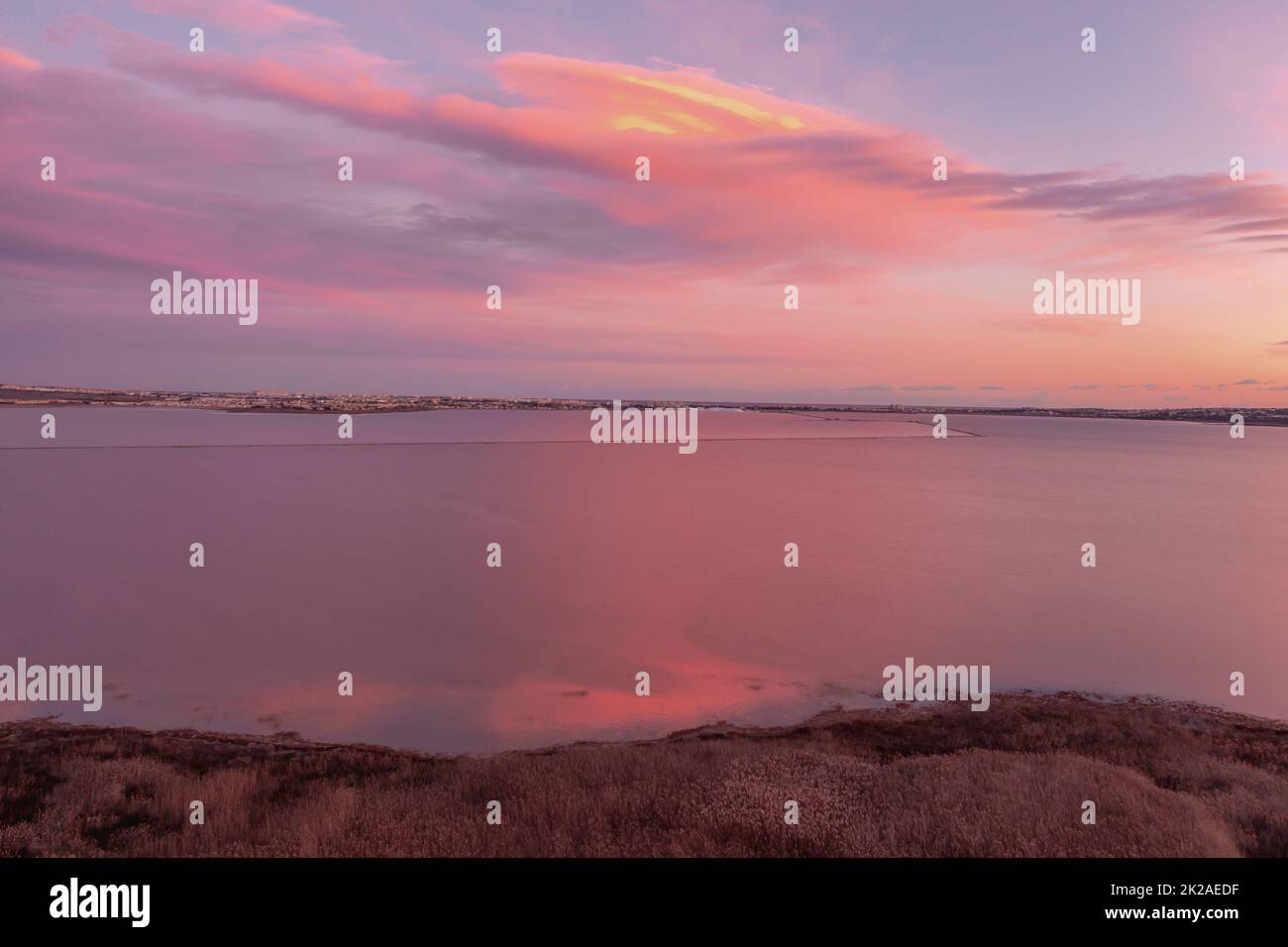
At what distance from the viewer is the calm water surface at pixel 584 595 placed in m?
18.6

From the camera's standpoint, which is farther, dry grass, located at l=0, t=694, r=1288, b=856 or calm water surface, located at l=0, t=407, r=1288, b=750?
calm water surface, located at l=0, t=407, r=1288, b=750

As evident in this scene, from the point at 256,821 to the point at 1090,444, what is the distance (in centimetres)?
14293

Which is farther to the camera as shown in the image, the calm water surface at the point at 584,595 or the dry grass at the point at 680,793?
the calm water surface at the point at 584,595

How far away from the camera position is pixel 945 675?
20234 millimetres

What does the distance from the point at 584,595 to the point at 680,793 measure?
17812mm

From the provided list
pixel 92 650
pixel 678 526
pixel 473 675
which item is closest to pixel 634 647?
pixel 473 675

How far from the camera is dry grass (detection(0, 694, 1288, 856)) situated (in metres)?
9.38

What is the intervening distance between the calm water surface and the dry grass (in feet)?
7.37

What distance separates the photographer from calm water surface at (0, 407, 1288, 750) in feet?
61.2

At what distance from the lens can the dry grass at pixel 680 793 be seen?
9.38 meters

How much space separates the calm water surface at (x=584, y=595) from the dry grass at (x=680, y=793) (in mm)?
2246

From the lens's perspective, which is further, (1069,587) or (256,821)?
(1069,587)

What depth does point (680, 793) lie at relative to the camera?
11.1 meters
